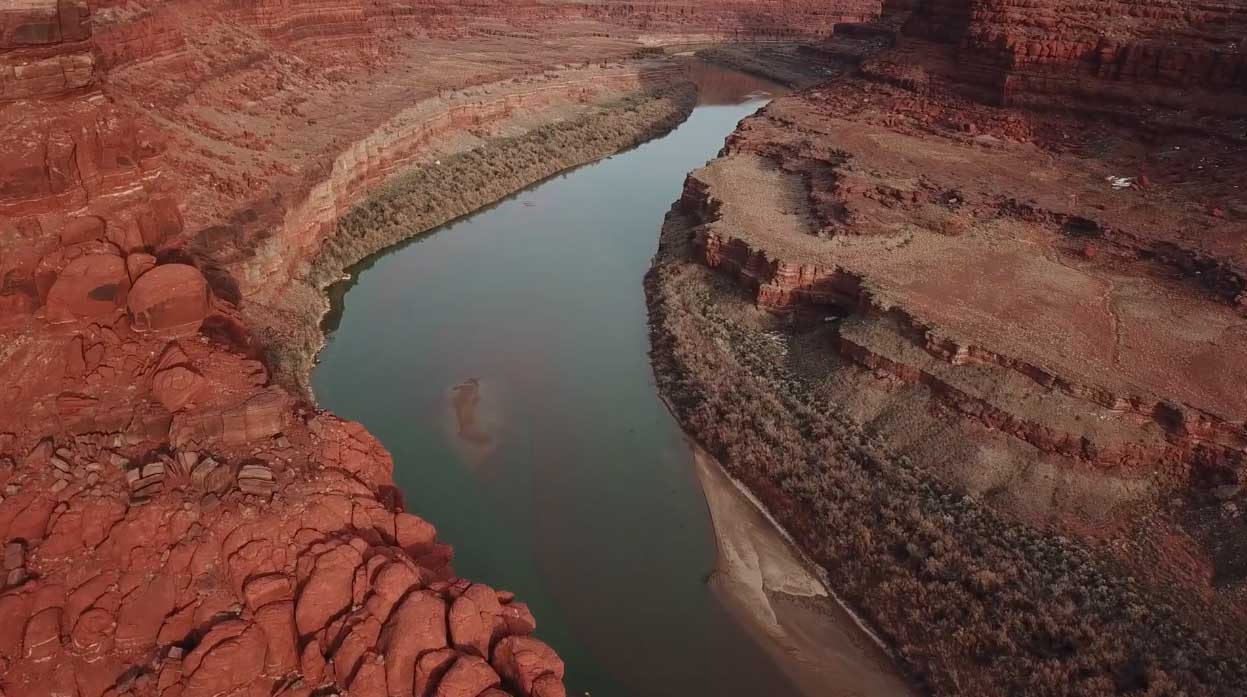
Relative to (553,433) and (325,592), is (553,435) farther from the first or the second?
(325,592)

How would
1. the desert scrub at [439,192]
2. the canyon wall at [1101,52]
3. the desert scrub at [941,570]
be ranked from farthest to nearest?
1. the canyon wall at [1101,52]
2. the desert scrub at [439,192]
3. the desert scrub at [941,570]

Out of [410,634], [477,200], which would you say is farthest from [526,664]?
[477,200]

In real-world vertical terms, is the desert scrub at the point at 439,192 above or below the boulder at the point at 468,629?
below

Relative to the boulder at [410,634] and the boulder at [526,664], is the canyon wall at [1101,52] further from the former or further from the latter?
the boulder at [410,634]

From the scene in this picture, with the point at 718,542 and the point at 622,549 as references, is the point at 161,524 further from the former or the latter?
the point at 718,542

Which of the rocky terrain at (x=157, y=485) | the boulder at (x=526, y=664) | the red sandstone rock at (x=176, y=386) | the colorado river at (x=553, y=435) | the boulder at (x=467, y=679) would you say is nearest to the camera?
the boulder at (x=467, y=679)

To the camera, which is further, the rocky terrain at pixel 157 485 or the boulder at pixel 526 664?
the boulder at pixel 526 664

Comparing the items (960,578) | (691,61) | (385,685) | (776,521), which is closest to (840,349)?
(776,521)

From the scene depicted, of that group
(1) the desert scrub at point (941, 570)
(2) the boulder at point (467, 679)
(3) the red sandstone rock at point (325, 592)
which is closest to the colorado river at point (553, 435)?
(1) the desert scrub at point (941, 570)
